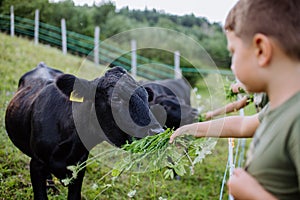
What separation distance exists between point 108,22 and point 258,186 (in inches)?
1218

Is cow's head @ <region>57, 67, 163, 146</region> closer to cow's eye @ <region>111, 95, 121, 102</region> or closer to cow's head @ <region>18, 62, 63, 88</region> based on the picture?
cow's eye @ <region>111, 95, 121, 102</region>

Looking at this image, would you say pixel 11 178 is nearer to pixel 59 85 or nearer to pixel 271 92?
pixel 59 85

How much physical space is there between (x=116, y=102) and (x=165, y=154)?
1226mm

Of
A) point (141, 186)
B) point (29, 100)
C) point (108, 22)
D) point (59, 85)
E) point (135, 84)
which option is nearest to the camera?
point (135, 84)

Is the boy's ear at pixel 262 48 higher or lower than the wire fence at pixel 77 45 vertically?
higher

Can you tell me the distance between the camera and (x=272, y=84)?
1.48 metres

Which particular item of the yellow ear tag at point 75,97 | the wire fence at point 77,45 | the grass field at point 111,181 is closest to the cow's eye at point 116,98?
the yellow ear tag at point 75,97

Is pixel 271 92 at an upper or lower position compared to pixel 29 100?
upper

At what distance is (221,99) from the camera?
5.45 meters

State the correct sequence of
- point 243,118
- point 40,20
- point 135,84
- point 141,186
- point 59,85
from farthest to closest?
point 40,20
point 141,186
point 59,85
point 135,84
point 243,118

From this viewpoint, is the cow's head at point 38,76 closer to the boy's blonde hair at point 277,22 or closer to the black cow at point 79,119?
the black cow at point 79,119

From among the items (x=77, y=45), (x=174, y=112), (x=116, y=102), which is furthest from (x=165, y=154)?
(x=77, y=45)

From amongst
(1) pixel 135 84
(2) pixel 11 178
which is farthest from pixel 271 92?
(2) pixel 11 178

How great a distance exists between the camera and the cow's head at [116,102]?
144 inches
